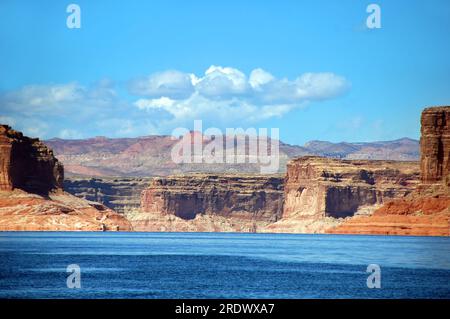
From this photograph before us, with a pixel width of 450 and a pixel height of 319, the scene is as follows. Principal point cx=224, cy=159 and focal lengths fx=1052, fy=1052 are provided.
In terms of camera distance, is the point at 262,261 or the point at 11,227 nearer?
the point at 262,261

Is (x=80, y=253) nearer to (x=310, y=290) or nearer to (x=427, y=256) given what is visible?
(x=427, y=256)
